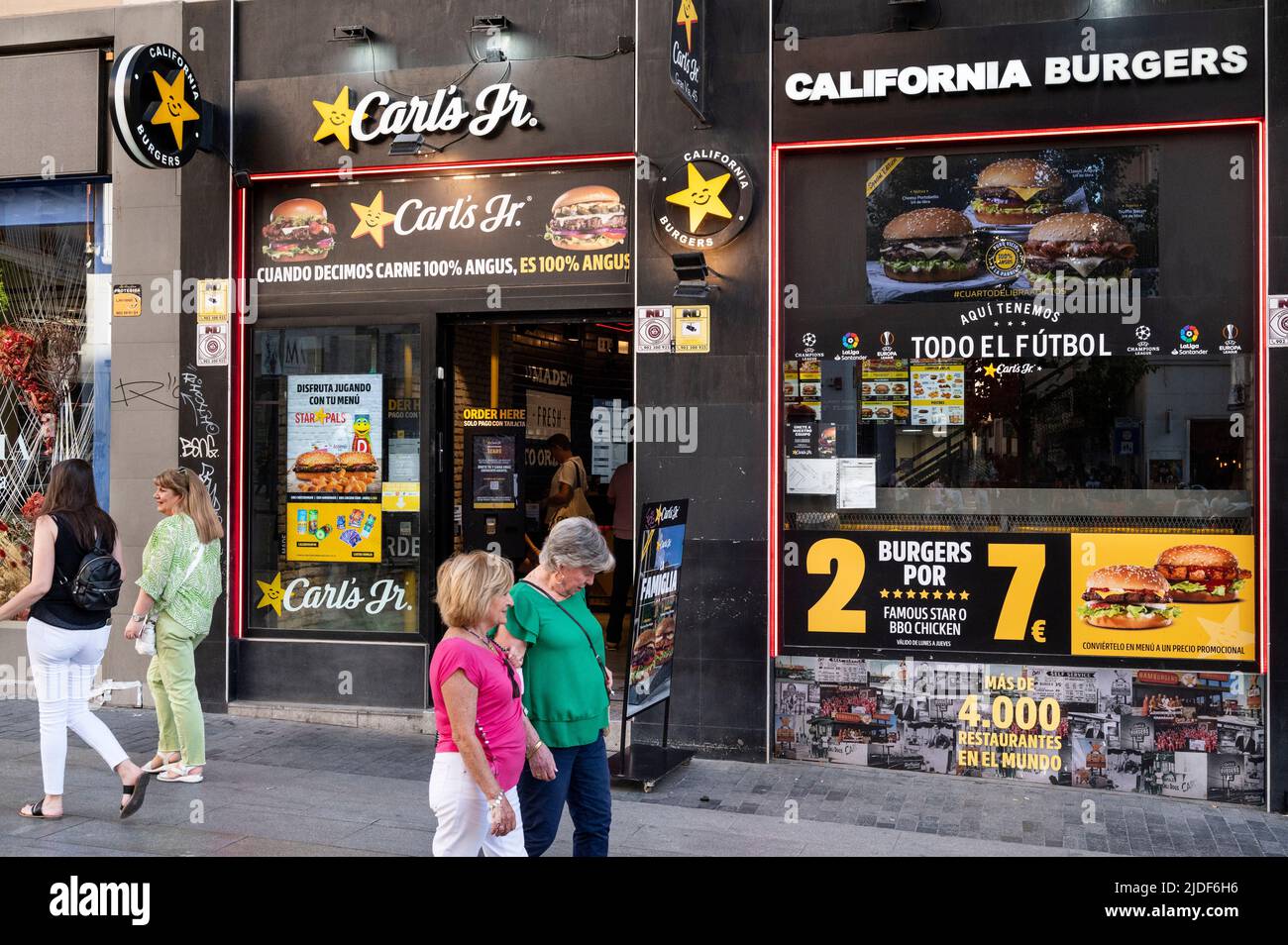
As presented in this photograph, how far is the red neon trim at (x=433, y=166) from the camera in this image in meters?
8.81

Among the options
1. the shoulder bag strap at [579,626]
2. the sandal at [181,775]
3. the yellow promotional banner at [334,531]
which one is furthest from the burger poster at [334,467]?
the shoulder bag strap at [579,626]

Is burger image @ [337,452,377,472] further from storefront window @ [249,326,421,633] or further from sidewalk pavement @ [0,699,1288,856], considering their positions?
sidewalk pavement @ [0,699,1288,856]

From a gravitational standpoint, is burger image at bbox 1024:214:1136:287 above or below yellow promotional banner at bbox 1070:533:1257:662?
above

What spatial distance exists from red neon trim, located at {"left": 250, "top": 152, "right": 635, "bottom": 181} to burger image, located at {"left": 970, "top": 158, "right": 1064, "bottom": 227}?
2472mm

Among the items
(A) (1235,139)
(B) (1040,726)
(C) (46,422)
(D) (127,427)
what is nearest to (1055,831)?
(B) (1040,726)

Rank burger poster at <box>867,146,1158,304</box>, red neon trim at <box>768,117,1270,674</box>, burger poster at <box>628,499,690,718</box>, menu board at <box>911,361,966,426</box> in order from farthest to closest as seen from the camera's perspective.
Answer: menu board at <box>911,361,966,426</box> < burger poster at <box>867,146,1158,304</box> < red neon trim at <box>768,117,1270,674</box> < burger poster at <box>628,499,690,718</box>

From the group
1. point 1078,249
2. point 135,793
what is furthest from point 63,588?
point 1078,249

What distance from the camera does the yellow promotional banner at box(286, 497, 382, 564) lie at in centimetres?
944

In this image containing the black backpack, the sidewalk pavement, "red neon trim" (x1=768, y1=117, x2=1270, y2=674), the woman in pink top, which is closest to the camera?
the woman in pink top

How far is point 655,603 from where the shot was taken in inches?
296

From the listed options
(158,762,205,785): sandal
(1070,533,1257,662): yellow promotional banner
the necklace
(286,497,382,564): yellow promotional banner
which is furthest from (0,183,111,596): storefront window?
(1070,533,1257,662): yellow promotional banner

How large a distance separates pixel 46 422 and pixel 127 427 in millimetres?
1079

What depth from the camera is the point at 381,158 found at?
9242 mm

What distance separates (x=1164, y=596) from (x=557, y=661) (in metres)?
4.74
